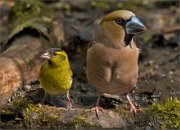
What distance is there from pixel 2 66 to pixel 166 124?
2.03m

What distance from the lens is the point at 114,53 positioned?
19.1 ft

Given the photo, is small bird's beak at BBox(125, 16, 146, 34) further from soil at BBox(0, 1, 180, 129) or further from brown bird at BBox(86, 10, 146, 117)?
soil at BBox(0, 1, 180, 129)

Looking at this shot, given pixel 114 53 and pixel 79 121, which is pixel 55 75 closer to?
pixel 79 121

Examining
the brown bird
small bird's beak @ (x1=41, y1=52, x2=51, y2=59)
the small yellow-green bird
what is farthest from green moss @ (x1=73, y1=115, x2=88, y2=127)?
small bird's beak @ (x1=41, y1=52, x2=51, y2=59)

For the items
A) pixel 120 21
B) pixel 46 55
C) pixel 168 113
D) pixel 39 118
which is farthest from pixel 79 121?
pixel 120 21

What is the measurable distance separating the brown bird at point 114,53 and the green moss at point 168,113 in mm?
413

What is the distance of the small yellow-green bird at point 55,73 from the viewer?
5965mm

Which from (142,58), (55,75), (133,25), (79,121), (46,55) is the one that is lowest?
(79,121)

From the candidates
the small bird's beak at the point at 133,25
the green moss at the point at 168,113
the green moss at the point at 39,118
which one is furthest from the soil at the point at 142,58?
the small bird's beak at the point at 133,25

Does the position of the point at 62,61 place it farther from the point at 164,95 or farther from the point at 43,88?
the point at 164,95

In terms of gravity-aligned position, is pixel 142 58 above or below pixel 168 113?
above

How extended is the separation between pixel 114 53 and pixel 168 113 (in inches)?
34.3

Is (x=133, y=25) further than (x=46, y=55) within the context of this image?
No

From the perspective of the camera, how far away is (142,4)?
38.1ft
